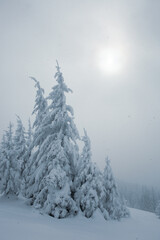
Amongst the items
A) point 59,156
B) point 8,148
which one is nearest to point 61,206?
point 59,156

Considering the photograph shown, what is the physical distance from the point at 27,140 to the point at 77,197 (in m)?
15.6

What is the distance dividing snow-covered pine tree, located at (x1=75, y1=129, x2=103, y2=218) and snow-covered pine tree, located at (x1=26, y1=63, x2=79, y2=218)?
962 millimetres

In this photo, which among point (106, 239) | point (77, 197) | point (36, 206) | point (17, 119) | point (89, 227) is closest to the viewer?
point (106, 239)

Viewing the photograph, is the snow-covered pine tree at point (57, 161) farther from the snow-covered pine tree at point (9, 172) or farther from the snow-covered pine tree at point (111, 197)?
the snow-covered pine tree at point (111, 197)

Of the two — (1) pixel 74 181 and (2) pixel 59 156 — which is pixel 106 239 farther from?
(2) pixel 59 156

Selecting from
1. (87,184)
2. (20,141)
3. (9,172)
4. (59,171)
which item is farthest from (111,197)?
(20,141)

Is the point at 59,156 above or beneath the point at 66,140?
beneath

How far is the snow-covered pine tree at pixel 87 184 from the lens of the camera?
15.8 meters

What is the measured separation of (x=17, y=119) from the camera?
28.0 m

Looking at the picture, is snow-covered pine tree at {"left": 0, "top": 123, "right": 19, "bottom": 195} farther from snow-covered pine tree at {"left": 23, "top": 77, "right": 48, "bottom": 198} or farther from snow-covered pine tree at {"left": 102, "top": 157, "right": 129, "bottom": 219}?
snow-covered pine tree at {"left": 102, "top": 157, "right": 129, "bottom": 219}

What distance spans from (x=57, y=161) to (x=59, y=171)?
967 mm

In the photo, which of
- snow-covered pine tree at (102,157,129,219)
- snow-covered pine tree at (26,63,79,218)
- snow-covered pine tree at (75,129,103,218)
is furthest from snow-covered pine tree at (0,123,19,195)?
snow-covered pine tree at (102,157,129,219)

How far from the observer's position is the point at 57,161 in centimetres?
1541

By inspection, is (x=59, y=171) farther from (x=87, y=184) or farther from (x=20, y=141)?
(x=20, y=141)
